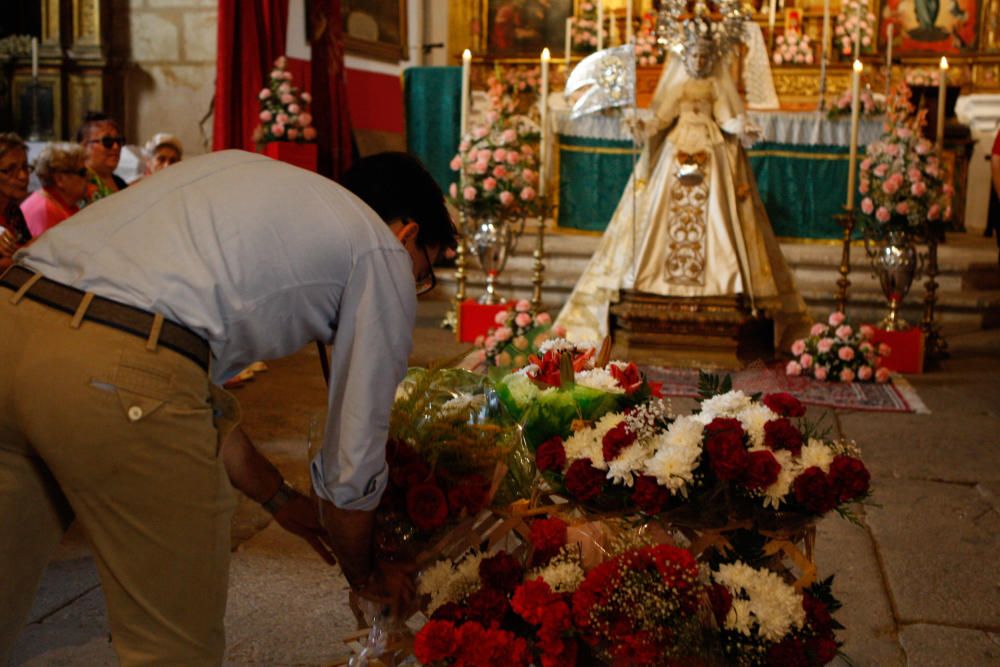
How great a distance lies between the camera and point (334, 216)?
5.33ft

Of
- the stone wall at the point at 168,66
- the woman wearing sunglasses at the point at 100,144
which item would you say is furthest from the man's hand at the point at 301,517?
the stone wall at the point at 168,66

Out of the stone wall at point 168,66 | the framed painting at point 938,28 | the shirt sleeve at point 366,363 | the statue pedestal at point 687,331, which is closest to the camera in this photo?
the shirt sleeve at point 366,363

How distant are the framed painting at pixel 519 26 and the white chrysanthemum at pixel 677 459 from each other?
10407 millimetres

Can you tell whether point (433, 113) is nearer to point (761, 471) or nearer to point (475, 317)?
point (475, 317)

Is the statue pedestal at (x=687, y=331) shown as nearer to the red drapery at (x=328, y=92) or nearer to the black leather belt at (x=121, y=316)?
the red drapery at (x=328, y=92)

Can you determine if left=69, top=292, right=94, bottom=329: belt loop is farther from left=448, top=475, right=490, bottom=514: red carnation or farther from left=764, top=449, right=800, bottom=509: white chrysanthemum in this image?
left=764, top=449, right=800, bottom=509: white chrysanthemum

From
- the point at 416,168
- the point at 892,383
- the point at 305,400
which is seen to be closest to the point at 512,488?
the point at 416,168

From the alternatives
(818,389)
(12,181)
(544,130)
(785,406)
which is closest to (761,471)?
(785,406)

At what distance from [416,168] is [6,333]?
0.69 m

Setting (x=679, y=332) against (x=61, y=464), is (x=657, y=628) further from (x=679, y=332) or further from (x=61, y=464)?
(x=679, y=332)

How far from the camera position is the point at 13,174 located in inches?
169

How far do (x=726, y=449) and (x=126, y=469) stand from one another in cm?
108

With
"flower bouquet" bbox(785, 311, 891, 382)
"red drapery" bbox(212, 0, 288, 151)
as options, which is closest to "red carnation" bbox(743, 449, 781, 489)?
"flower bouquet" bbox(785, 311, 891, 382)

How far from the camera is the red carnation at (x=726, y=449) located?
203 centimetres
